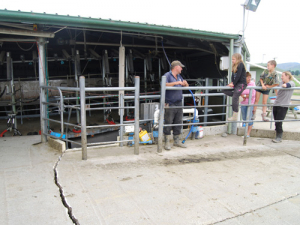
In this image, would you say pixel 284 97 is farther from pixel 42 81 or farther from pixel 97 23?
pixel 42 81

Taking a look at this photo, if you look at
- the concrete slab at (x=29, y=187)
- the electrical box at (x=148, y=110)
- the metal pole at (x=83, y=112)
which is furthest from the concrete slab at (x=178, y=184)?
the electrical box at (x=148, y=110)

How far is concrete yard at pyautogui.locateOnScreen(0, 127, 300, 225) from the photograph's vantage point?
2.61 metres

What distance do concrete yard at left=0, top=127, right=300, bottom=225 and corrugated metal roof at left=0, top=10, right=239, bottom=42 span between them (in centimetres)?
238

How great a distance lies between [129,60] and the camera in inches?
368

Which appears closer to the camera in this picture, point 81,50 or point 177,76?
point 177,76

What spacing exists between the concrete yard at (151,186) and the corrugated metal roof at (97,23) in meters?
2.38

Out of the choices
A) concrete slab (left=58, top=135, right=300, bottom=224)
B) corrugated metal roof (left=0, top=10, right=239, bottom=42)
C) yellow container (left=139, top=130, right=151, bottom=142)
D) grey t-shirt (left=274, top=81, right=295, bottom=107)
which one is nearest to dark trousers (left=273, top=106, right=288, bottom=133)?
grey t-shirt (left=274, top=81, right=295, bottom=107)

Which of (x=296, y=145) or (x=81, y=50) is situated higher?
(x=81, y=50)

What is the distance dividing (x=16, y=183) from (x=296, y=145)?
553 cm

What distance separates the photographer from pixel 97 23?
4805mm

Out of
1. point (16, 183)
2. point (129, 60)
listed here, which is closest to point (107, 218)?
point (16, 183)

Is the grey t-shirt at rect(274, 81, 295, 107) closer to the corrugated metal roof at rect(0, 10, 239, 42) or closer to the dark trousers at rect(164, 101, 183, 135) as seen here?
the corrugated metal roof at rect(0, 10, 239, 42)

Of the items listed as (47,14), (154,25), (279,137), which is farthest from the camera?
(279,137)

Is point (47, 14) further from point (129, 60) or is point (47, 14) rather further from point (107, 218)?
point (129, 60)
